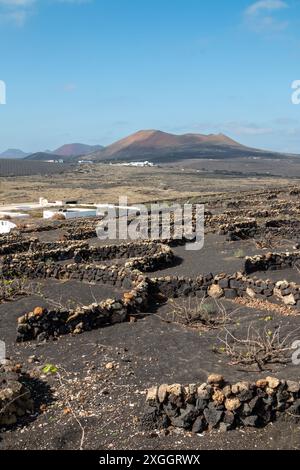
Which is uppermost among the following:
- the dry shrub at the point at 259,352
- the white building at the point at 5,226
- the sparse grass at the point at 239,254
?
the sparse grass at the point at 239,254

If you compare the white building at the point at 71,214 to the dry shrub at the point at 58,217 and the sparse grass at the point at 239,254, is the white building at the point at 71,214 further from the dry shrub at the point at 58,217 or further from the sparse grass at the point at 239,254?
the sparse grass at the point at 239,254

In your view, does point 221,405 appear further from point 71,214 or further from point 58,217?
point 71,214

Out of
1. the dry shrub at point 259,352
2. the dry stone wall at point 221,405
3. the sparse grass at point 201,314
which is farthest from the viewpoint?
the sparse grass at point 201,314

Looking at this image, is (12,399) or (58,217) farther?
(58,217)

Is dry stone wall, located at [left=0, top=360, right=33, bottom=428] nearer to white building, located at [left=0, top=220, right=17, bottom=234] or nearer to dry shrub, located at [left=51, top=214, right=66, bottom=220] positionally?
white building, located at [left=0, top=220, right=17, bottom=234]

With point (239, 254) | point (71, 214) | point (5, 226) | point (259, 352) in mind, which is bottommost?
point (5, 226)

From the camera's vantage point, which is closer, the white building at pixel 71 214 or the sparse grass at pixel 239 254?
the sparse grass at pixel 239 254

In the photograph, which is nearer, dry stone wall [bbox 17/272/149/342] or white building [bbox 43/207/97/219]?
dry stone wall [bbox 17/272/149/342]

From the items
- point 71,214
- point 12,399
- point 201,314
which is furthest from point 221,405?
point 71,214

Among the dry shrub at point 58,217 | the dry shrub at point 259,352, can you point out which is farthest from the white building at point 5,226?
the dry shrub at point 259,352

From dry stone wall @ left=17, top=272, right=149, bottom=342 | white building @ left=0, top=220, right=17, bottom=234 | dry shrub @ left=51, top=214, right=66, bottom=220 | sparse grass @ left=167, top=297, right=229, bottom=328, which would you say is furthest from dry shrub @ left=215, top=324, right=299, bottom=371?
A: dry shrub @ left=51, top=214, right=66, bottom=220
